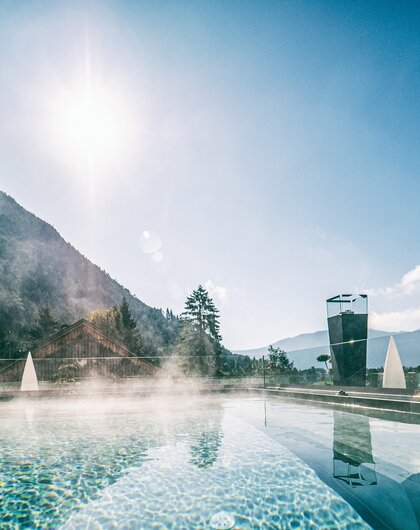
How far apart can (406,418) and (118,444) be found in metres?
5.86

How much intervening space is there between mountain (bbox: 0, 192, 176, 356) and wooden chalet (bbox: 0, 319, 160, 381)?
61051 mm

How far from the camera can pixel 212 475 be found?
516 centimetres

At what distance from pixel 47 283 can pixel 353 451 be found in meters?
110

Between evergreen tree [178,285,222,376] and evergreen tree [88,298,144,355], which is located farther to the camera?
evergreen tree [88,298,144,355]

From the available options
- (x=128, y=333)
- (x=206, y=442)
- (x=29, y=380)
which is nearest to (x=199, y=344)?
(x=29, y=380)

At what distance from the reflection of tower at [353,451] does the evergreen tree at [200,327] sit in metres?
27.5

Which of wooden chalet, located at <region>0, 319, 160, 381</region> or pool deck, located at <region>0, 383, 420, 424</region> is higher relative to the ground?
wooden chalet, located at <region>0, 319, 160, 381</region>

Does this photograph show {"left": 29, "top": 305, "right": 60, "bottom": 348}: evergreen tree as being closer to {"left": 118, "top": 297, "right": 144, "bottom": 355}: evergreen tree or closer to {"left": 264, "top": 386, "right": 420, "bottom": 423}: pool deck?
{"left": 118, "top": 297, "right": 144, "bottom": 355}: evergreen tree

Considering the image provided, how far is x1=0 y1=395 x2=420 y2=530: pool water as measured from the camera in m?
3.82

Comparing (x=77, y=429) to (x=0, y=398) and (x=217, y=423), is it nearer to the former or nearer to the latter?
(x=217, y=423)

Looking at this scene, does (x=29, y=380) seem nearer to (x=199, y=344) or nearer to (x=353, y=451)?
(x=353, y=451)

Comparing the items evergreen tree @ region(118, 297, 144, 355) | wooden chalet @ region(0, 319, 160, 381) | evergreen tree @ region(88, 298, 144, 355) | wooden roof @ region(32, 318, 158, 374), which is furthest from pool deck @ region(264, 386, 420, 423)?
evergreen tree @ region(88, 298, 144, 355)

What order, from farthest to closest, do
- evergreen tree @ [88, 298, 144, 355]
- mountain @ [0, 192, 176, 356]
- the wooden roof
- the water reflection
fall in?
mountain @ [0, 192, 176, 356]
evergreen tree @ [88, 298, 144, 355]
the wooden roof
the water reflection

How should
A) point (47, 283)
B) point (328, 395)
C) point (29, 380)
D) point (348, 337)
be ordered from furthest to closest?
1. point (47, 283)
2. point (29, 380)
3. point (348, 337)
4. point (328, 395)
